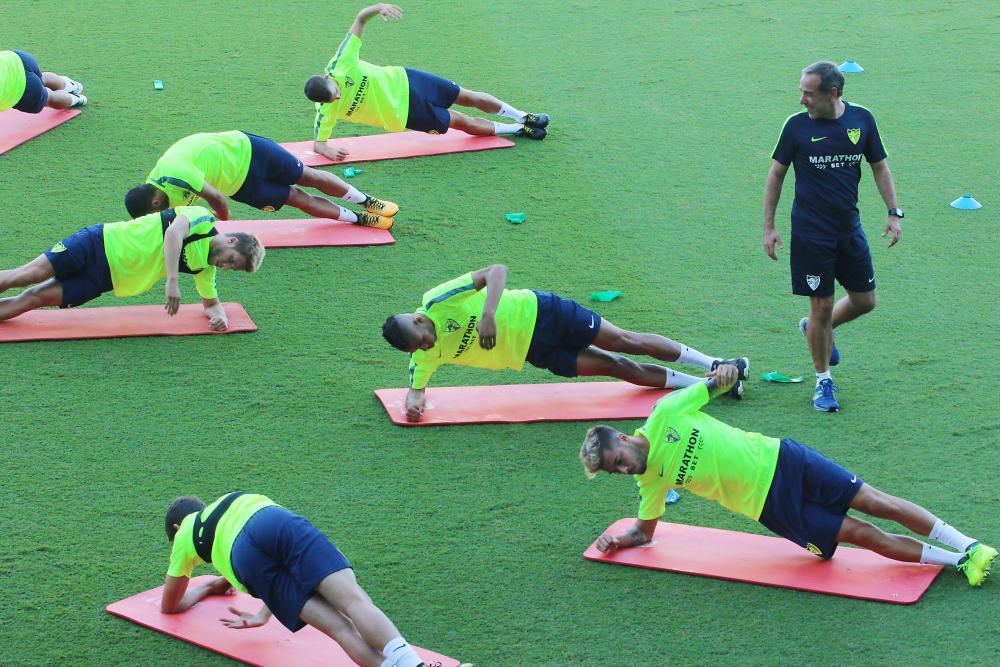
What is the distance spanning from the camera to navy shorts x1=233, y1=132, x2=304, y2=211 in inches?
340

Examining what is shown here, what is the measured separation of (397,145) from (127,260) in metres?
3.67

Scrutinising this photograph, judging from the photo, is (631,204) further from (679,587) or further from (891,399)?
(679,587)

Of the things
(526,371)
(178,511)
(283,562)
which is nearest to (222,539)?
(283,562)

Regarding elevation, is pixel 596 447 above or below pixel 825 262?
below

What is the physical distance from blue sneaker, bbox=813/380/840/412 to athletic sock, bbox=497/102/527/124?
4722 millimetres

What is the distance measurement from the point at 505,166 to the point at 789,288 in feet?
9.72

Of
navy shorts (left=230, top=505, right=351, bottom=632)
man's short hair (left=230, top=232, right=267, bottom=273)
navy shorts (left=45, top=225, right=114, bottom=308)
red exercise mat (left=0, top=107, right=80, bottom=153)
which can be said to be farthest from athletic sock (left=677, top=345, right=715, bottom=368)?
red exercise mat (left=0, top=107, right=80, bottom=153)

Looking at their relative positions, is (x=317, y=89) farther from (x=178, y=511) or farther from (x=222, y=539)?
(x=222, y=539)

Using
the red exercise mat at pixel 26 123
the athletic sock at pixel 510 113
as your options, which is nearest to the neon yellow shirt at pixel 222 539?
the athletic sock at pixel 510 113

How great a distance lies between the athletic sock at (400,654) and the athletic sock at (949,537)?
2423mm

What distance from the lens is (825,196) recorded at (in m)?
6.59

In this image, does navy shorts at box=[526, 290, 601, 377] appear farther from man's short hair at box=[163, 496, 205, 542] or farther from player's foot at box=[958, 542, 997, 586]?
player's foot at box=[958, 542, 997, 586]

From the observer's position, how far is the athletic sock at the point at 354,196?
362 inches

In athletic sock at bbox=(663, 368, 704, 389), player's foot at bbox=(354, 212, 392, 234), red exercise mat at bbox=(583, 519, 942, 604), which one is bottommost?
red exercise mat at bbox=(583, 519, 942, 604)
